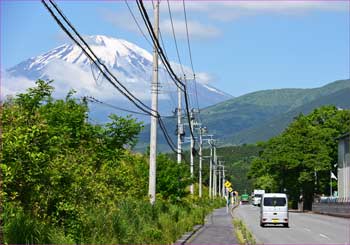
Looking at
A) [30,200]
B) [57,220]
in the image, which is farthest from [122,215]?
[30,200]

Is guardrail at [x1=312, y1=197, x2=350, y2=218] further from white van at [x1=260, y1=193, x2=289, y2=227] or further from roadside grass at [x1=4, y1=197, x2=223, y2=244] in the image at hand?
roadside grass at [x1=4, y1=197, x2=223, y2=244]

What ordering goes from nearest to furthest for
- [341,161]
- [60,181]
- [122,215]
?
[60,181]
[122,215]
[341,161]

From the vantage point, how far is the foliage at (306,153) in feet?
290

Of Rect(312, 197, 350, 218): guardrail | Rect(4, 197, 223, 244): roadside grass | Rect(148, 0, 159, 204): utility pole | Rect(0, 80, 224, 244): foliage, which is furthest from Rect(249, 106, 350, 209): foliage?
Rect(148, 0, 159, 204): utility pole

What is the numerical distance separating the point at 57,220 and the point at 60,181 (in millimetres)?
895

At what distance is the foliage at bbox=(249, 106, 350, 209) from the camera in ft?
290

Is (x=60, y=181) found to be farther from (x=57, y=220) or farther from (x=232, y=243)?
(x=232, y=243)

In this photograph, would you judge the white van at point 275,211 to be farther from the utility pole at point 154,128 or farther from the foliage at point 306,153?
the foliage at point 306,153

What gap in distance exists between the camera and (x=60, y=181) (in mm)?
15422

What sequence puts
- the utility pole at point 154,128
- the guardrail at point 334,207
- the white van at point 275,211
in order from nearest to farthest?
the utility pole at point 154,128 → the white van at point 275,211 → the guardrail at point 334,207

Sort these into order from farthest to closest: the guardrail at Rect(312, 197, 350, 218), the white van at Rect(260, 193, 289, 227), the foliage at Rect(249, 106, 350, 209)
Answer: the foliage at Rect(249, 106, 350, 209) → the guardrail at Rect(312, 197, 350, 218) → the white van at Rect(260, 193, 289, 227)

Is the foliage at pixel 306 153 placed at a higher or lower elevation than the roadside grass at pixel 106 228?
higher

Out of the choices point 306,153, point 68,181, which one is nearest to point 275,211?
point 68,181

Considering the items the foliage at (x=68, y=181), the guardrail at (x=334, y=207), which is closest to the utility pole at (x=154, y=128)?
the foliage at (x=68, y=181)
